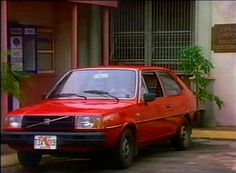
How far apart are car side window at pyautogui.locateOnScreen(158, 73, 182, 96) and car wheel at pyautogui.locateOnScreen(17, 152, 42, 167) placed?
251cm

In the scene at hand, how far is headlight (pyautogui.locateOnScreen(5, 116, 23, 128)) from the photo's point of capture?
791 cm

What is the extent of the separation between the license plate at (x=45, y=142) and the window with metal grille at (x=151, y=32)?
7.04 m

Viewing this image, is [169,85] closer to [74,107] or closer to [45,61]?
[74,107]

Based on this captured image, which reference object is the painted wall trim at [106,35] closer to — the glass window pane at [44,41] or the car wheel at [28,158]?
the glass window pane at [44,41]

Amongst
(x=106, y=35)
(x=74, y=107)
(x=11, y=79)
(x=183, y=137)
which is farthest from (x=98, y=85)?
(x=106, y=35)

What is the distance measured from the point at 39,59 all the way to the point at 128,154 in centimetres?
602

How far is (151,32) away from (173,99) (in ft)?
16.0

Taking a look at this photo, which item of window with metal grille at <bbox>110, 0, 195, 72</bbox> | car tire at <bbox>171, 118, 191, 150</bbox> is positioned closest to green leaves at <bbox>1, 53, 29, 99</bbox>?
car tire at <bbox>171, 118, 191, 150</bbox>

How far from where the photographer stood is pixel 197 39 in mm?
13820

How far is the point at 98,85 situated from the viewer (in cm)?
883

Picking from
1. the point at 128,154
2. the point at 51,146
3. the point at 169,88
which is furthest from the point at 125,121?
the point at 169,88

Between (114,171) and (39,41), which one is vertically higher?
(39,41)

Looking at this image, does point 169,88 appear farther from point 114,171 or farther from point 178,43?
point 178,43

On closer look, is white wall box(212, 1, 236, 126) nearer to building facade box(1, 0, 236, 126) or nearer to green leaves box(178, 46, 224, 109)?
building facade box(1, 0, 236, 126)
